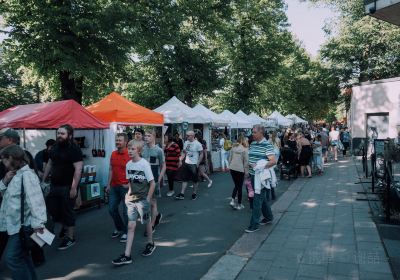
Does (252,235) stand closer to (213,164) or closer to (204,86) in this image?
(213,164)

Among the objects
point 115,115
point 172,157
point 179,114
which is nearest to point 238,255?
point 172,157

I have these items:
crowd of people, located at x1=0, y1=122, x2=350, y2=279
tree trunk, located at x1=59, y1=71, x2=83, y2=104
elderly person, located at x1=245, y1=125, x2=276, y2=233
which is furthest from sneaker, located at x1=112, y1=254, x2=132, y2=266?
tree trunk, located at x1=59, y1=71, x2=83, y2=104

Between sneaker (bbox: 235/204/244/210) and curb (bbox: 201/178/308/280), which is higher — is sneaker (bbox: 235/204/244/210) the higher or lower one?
the higher one

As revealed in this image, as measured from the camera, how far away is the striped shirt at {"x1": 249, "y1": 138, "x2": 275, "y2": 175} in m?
6.19

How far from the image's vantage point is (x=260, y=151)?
6.26 meters

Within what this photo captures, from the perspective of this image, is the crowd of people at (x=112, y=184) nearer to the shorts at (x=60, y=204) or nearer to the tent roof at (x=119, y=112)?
the shorts at (x=60, y=204)

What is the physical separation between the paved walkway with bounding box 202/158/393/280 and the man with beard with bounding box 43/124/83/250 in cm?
254

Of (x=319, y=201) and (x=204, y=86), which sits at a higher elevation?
(x=204, y=86)

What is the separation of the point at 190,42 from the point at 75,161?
21616 millimetres

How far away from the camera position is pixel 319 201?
8.77m

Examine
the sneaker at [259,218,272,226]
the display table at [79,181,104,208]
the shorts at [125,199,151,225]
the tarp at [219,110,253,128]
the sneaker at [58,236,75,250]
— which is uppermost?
the tarp at [219,110,253,128]

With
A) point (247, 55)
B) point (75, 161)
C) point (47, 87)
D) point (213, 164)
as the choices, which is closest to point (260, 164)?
point (75, 161)

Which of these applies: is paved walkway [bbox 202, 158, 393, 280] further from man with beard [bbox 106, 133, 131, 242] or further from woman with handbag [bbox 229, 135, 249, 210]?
man with beard [bbox 106, 133, 131, 242]

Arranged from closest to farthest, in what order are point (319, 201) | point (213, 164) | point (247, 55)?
point (319, 201) < point (213, 164) < point (247, 55)
